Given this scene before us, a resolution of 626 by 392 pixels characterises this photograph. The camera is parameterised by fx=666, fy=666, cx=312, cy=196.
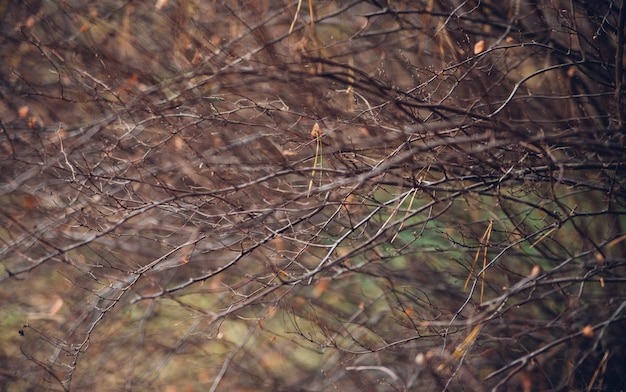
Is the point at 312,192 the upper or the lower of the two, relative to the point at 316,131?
lower

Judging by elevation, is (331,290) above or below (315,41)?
below

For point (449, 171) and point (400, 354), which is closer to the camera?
point (449, 171)

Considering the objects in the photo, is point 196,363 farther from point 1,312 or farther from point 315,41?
point 315,41

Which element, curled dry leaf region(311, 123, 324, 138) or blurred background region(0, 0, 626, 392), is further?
blurred background region(0, 0, 626, 392)

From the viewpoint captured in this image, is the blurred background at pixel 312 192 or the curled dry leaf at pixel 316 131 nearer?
the curled dry leaf at pixel 316 131

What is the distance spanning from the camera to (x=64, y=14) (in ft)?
17.2

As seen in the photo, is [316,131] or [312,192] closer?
[312,192]

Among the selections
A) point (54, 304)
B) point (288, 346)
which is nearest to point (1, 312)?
point (54, 304)

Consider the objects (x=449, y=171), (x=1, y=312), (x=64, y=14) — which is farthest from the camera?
(x=1, y=312)

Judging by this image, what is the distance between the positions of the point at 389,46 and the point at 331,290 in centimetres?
207

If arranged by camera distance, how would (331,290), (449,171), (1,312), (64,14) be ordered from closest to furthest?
(449,171) → (64,14) → (331,290) → (1,312)

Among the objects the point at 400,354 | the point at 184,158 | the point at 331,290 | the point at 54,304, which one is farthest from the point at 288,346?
the point at 184,158

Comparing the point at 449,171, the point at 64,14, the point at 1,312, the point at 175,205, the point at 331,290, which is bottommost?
the point at 331,290

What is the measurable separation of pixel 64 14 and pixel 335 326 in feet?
10.5
